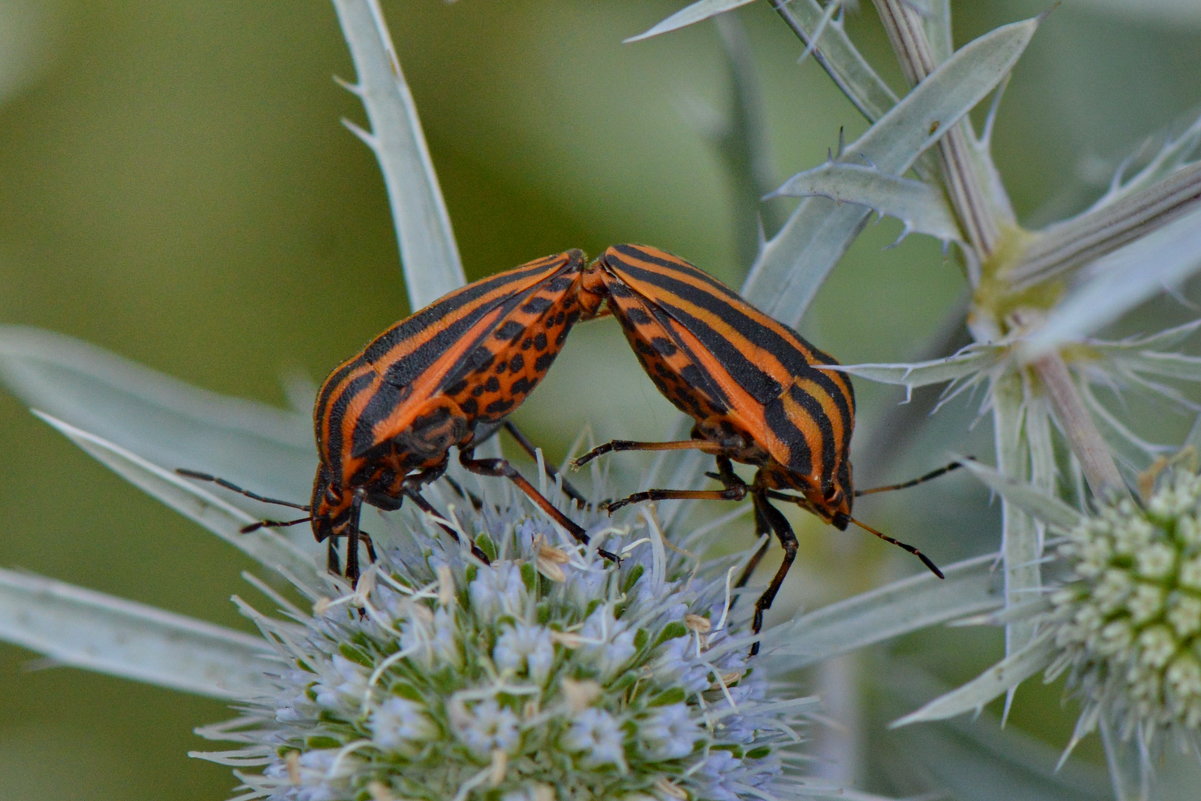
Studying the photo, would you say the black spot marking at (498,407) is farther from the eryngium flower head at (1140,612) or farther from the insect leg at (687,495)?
the eryngium flower head at (1140,612)

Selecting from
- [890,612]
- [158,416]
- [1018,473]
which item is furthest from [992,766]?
[158,416]

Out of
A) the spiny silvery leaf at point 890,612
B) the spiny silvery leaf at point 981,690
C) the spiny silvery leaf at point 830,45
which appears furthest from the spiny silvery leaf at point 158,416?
the spiny silvery leaf at point 981,690

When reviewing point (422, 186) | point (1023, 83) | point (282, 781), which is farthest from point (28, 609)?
point (1023, 83)

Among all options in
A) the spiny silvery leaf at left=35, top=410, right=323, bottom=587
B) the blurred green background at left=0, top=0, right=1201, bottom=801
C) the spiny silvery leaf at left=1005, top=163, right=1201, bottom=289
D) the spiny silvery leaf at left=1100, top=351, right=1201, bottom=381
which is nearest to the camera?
the spiny silvery leaf at left=1005, top=163, right=1201, bottom=289

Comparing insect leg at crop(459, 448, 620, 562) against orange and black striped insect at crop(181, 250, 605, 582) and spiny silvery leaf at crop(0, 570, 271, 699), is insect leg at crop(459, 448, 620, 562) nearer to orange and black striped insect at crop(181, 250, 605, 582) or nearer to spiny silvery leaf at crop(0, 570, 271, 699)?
orange and black striped insect at crop(181, 250, 605, 582)

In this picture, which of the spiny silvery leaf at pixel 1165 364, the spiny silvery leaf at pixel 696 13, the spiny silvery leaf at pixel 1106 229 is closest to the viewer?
the spiny silvery leaf at pixel 696 13

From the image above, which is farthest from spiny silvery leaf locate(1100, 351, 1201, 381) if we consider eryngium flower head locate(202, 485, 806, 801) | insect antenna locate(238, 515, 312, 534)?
insect antenna locate(238, 515, 312, 534)
